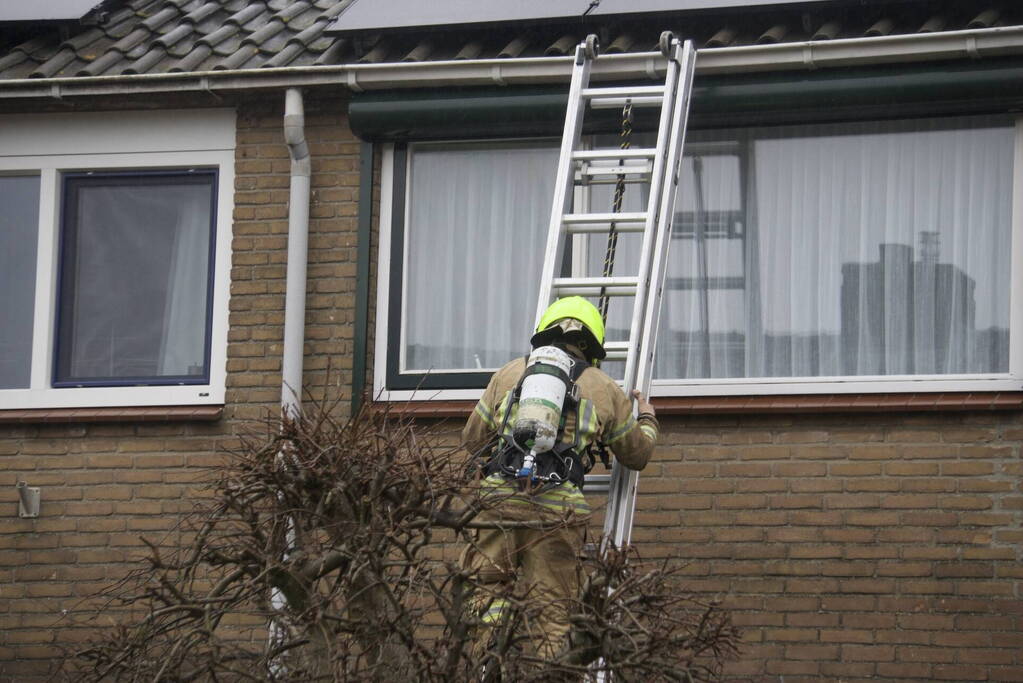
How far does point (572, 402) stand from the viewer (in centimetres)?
603

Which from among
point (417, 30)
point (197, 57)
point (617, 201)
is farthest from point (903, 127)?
point (197, 57)

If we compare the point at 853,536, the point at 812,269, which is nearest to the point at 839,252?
the point at 812,269

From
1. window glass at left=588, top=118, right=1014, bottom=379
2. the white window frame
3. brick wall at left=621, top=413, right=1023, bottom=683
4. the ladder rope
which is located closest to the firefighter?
the ladder rope

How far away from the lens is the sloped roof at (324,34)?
8.01 m

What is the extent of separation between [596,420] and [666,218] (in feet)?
4.18

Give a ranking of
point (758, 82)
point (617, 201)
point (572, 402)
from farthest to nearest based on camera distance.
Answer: point (758, 82), point (617, 201), point (572, 402)

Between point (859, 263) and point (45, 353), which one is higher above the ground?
point (859, 263)

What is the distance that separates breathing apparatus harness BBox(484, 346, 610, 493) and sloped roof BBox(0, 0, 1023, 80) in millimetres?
2722

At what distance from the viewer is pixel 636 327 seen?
664 cm

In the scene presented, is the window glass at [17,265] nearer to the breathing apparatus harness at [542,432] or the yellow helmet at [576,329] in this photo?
the yellow helmet at [576,329]

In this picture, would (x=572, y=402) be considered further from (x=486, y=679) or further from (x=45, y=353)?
(x=45, y=353)

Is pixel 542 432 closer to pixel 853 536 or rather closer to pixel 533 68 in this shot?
pixel 853 536

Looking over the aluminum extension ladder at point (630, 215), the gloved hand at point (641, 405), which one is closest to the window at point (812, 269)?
the aluminum extension ladder at point (630, 215)

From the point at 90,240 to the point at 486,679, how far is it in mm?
5372
